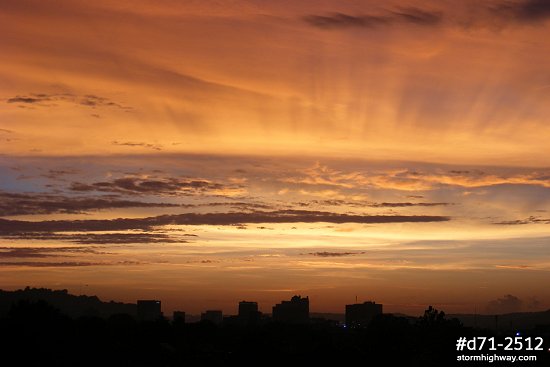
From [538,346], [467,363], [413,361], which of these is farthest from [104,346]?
[538,346]

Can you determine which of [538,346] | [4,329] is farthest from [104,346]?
[538,346]

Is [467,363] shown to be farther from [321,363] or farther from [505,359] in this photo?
[321,363]

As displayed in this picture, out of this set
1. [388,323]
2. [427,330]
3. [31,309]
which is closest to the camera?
[31,309]

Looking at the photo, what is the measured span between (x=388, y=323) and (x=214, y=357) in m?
36.4

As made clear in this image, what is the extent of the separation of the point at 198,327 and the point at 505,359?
89281mm

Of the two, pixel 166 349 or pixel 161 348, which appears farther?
pixel 161 348

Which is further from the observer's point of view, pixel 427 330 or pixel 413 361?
pixel 427 330

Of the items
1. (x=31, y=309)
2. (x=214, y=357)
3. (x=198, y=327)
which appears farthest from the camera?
(x=198, y=327)

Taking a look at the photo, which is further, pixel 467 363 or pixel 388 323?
pixel 388 323

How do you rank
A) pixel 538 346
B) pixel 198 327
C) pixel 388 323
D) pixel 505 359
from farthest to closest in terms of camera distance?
pixel 198 327, pixel 388 323, pixel 538 346, pixel 505 359

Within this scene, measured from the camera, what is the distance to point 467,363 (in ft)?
302

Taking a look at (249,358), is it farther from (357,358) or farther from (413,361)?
(413,361)

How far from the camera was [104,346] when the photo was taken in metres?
100

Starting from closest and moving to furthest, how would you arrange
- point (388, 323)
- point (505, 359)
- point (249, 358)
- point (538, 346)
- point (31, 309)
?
1. point (505, 359)
2. point (538, 346)
3. point (249, 358)
4. point (31, 309)
5. point (388, 323)
